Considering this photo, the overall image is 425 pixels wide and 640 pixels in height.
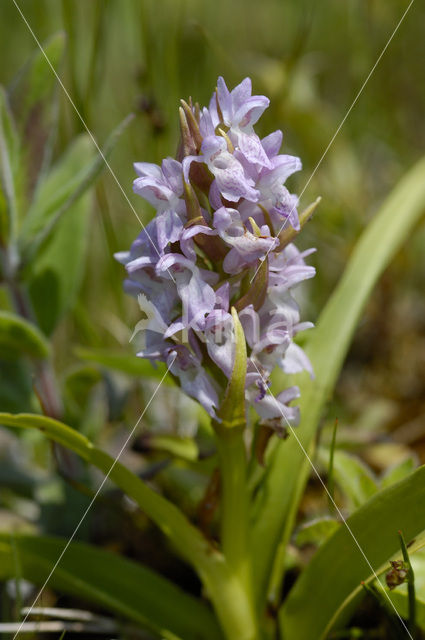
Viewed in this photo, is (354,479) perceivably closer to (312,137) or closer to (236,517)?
(236,517)

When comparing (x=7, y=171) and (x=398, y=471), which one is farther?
(x=7, y=171)

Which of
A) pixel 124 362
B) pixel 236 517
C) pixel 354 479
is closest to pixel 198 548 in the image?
pixel 236 517

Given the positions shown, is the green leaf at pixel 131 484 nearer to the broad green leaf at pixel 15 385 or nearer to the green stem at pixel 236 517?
the green stem at pixel 236 517

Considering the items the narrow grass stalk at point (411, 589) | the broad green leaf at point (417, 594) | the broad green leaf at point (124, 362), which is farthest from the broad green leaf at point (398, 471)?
the broad green leaf at point (124, 362)

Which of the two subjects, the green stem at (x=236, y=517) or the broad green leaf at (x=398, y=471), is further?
the broad green leaf at (x=398, y=471)

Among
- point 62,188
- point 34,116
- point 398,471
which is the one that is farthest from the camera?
point 34,116

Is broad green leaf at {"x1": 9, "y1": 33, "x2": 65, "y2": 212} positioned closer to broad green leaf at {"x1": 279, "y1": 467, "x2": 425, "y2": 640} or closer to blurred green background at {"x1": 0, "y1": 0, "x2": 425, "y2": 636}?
blurred green background at {"x1": 0, "y1": 0, "x2": 425, "y2": 636}

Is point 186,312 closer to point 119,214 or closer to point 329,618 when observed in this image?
point 329,618
